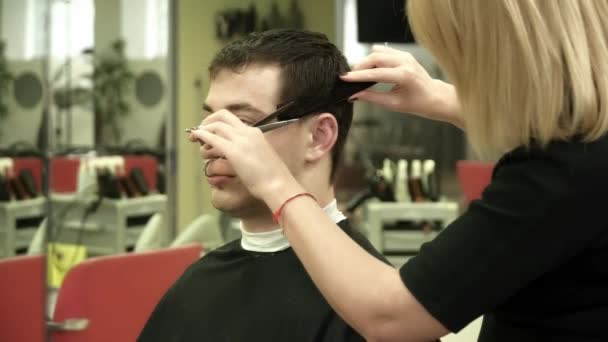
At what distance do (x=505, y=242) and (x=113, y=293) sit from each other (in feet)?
5.34

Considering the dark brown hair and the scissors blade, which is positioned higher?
the dark brown hair

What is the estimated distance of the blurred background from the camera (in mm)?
2938

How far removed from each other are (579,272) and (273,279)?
790 millimetres

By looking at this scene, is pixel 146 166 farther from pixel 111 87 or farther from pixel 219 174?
pixel 219 174

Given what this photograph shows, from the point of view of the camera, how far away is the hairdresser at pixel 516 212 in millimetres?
973

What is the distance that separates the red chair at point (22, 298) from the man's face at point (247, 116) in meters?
1.38

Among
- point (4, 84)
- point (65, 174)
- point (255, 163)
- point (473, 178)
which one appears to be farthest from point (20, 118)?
point (473, 178)

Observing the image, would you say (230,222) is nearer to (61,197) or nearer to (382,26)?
(61,197)

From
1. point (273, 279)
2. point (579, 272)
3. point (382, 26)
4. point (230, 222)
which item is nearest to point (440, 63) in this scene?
point (579, 272)

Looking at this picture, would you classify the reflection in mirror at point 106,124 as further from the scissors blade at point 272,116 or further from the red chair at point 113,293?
the scissors blade at point 272,116

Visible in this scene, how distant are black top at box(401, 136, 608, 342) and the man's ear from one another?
2.01 feet

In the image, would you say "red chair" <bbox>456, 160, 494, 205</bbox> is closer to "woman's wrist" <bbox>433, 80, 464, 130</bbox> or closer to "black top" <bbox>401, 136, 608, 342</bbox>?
"woman's wrist" <bbox>433, 80, 464, 130</bbox>

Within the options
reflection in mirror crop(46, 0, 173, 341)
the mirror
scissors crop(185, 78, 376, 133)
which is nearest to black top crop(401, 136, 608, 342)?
scissors crop(185, 78, 376, 133)

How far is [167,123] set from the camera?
462 centimetres
